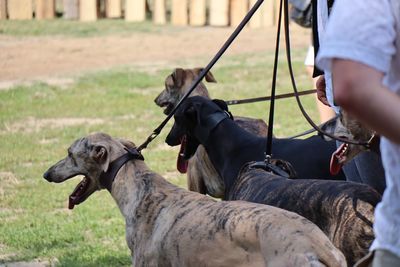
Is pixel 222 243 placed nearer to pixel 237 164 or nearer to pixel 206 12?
pixel 237 164

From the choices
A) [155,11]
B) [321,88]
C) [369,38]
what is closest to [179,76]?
[321,88]

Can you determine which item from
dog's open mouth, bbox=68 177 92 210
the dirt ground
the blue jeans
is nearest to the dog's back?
the blue jeans

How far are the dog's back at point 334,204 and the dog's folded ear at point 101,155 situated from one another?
34.2 inches

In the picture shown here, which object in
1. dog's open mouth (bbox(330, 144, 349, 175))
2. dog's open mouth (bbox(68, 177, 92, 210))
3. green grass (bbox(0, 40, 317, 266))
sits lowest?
green grass (bbox(0, 40, 317, 266))

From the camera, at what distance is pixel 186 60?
17.5 metres

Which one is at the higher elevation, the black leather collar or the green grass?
the black leather collar

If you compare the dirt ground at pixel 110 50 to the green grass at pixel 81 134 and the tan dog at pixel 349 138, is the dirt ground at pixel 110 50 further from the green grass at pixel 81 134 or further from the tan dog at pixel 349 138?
the tan dog at pixel 349 138

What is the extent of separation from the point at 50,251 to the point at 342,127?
2451mm

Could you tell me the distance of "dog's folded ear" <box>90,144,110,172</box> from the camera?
595cm

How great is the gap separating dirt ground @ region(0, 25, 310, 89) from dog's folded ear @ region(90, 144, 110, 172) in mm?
9602

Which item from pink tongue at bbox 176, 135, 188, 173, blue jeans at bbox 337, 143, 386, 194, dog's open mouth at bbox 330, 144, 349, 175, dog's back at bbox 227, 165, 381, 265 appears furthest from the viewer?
pink tongue at bbox 176, 135, 188, 173

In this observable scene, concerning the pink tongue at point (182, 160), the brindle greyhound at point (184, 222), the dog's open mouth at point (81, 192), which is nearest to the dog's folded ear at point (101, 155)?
the brindle greyhound at point (184, 222)

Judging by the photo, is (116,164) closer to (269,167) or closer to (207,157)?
(269,167)

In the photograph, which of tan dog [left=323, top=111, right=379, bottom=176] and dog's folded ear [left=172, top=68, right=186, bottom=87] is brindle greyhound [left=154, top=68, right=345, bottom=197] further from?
tan dog [left=323, top=111, right=379, bottom=176]
